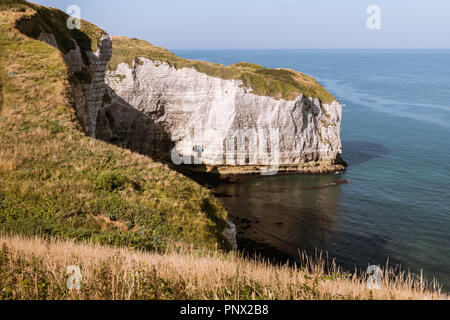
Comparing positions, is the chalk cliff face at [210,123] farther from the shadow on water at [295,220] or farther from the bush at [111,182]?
the bush at [111,182]

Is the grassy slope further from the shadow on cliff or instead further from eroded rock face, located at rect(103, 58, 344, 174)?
eroded rock face, located at rect(103, 58, 344, 174)

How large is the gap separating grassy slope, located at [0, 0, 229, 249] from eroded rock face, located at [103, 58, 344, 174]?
123 ft

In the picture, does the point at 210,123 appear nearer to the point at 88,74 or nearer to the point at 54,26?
the point at 88,74

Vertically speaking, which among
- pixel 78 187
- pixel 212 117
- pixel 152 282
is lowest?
pixel 78 187

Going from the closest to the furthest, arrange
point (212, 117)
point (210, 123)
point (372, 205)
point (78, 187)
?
1. point (78, 187)
2. point (372, 205)
3. point (212, 117)
4. point (210, 123)

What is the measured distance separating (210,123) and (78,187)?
50824mm

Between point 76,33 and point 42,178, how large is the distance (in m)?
32.9

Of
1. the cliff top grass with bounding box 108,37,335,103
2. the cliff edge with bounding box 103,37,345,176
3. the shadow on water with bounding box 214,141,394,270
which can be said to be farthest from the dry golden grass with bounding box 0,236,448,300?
the cliff top grass with bounding box 108,37,335,103

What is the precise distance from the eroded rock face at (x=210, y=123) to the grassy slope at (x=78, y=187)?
37574mm

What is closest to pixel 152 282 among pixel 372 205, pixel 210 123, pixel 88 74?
pixel 88 74

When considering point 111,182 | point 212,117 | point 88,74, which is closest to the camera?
point 111,182

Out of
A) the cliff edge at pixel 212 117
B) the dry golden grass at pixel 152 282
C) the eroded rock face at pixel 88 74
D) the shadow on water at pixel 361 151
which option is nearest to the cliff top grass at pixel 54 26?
the eroded rock face at pixel 88 74

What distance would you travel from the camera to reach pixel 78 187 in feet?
58.9

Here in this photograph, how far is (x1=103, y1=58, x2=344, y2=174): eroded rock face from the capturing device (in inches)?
2562
